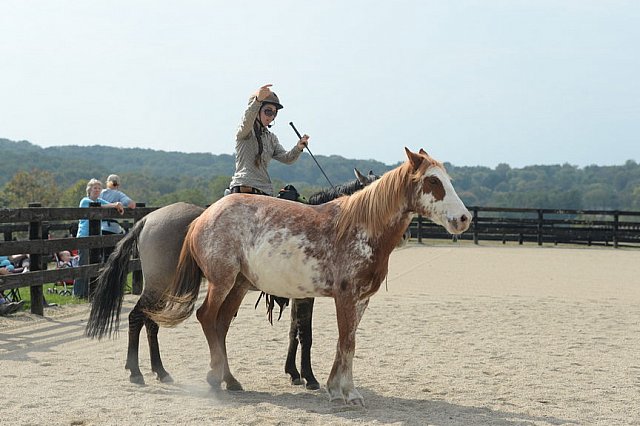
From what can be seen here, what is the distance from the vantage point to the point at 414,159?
207 inches

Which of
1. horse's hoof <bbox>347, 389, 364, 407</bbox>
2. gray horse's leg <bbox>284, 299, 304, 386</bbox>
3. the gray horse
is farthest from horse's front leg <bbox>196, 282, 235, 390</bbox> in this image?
horse's hoof <bbox>347, 389, 364, 407</bbox>

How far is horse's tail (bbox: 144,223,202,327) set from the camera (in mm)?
5559

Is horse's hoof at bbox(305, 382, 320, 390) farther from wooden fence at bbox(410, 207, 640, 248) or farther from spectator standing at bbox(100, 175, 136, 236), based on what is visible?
wooden fence at bbox(410, 207, 640, 248)

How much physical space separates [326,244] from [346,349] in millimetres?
742

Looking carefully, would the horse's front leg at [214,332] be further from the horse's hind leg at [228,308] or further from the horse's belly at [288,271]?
the horse's belly at [288,271]

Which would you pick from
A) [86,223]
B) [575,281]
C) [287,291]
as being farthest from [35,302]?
[575,281]

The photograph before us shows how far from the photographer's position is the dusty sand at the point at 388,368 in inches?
192

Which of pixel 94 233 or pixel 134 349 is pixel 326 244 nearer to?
pixel 134 349

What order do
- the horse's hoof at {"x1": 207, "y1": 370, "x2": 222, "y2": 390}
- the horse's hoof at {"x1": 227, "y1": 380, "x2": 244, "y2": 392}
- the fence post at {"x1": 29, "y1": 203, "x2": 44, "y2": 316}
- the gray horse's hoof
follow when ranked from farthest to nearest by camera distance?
the fence post at {"x1": 29, "y1": 203, "x2": 44, "y2": 316}, the gray horse's hoof, the horse's hoof at {"x1": 227, "y1": 380, "x2": 244, "y2": 392}, the horse's hoof at {"x1": 207, "y1": 370, "x2": 222, "y2": 390}

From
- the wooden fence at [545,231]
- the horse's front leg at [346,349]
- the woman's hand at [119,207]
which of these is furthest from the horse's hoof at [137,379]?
the wooden fence at [545,231]

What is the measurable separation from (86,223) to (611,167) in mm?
133998

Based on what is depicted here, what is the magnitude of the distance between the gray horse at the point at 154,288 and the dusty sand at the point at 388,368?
20cm

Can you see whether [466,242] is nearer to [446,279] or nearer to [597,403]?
[446,279]

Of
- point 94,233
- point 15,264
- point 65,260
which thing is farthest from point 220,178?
point 94,233
